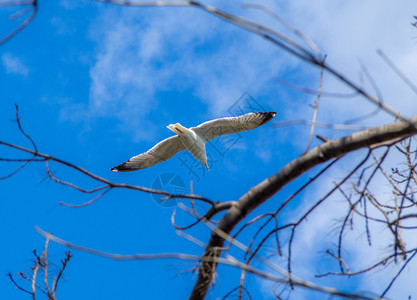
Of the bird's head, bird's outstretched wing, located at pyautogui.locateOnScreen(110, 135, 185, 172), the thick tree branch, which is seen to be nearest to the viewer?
the thick tree branch

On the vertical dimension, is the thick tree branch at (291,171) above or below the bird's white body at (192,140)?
below

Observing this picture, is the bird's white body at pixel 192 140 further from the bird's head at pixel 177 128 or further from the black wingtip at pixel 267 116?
the black wingtip at pixel 267 116

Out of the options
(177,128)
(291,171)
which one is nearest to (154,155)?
(177,128)

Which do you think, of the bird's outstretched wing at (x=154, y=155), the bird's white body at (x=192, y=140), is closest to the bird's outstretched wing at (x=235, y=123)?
Result: the bird's white body at (x=192, y=140)

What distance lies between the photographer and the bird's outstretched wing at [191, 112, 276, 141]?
25.4 ft

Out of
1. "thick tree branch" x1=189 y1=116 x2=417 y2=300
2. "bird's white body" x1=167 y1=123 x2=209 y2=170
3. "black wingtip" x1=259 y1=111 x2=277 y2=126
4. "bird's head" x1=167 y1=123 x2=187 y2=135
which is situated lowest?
"thick tree branch" x1=189 y1=116 x2=417 y2=300

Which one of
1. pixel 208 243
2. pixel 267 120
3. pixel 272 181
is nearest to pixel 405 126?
pixel 272 181

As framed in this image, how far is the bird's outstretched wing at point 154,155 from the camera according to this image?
816 centimetres

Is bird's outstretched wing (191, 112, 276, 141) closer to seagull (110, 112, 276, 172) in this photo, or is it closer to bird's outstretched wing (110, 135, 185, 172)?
seagull (110, 112, 276, 172)

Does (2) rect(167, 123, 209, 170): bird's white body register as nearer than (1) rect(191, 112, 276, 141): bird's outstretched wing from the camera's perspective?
No

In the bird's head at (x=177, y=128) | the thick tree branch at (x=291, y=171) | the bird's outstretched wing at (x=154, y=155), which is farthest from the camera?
the bird's outstretched wing at (x=154, y=155)

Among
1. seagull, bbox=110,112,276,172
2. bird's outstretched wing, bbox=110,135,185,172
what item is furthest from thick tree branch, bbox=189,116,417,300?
bird's outstretched wing, bbox=110,135,185,172

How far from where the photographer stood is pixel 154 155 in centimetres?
834

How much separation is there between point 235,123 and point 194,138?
81 cm
